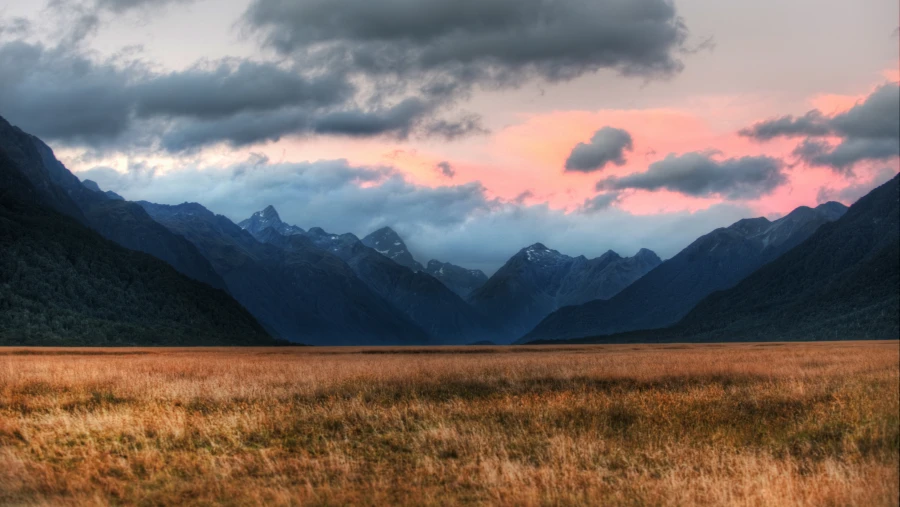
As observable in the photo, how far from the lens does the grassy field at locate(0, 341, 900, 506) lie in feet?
48.1

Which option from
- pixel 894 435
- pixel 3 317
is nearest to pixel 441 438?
pixel 894 435

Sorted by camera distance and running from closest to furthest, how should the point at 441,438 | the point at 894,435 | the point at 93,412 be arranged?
the point at 894,435 < the point at 441,438 < the point at 93,412

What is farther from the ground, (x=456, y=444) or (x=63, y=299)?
(x=63, y=299)

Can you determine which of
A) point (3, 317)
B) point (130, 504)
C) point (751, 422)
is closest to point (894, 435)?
point (751, 422)

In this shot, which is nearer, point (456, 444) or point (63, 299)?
point (456, 444)

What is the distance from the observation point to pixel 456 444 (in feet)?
62.1

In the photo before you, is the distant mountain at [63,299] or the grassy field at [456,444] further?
the distant mountain at [63,299]

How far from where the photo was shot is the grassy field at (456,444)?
48.1ft

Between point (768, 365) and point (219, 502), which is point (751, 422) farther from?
point (768, 365)

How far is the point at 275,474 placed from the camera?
16.6m

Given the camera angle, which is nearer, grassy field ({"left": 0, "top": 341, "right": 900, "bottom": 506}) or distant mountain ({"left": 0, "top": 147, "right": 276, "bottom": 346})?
grassy field ({"left": 0, "top": 341, "right": 900, "bottom": 506})

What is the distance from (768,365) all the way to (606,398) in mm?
20038

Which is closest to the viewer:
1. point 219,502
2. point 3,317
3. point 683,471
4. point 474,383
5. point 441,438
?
point 219,502

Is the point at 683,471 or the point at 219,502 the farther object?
the point at 683,471
